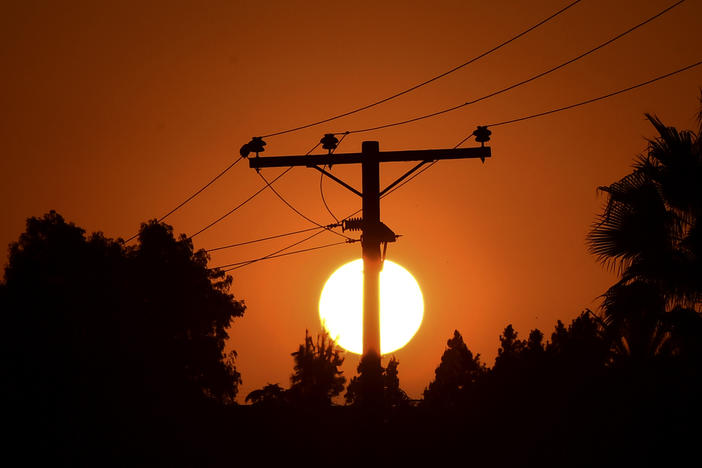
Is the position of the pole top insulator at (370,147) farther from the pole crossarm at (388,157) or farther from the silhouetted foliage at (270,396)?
the silhouetted foliage at (270,396)

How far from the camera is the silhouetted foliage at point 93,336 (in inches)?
778

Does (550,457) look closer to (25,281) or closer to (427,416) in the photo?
(427,416)

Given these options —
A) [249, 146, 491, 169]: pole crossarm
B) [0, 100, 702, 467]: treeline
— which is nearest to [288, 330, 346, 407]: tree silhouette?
[0, 100, 702, 467]: treeline

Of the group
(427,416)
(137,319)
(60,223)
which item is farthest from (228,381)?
(427,416)

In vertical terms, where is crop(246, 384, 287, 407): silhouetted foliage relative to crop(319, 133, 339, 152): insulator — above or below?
below

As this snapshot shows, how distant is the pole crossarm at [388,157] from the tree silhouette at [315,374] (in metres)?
6.25

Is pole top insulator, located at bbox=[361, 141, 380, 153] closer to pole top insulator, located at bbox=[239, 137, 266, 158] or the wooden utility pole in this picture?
the wooden utility pole

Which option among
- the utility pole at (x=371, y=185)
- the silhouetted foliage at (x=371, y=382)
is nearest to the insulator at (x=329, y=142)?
the utility pole at (x=371, y=185)

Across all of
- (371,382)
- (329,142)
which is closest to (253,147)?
(329,142)

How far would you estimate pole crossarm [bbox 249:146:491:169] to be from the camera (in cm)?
1769

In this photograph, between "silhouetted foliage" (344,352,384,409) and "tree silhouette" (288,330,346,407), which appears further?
"tree silhouette" (288,330,346,407)

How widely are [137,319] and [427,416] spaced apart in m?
→ 12.6

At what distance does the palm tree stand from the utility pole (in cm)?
320

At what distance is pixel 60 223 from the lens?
38312 millimetres
